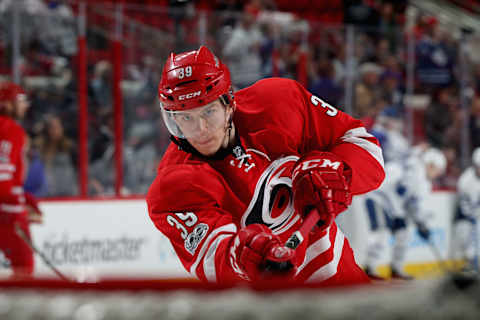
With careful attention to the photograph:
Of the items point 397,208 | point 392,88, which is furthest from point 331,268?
point 392,88

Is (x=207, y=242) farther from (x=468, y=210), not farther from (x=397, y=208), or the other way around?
(x=468, y=210)

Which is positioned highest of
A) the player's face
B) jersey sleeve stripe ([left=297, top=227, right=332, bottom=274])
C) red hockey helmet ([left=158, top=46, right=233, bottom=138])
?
red hockey helmet ([left=158, top=46, right=233, bottom=138])

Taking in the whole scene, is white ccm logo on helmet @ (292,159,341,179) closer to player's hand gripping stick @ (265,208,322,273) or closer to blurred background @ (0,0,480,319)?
player's hand gripping stick @ (265,208,322,273)

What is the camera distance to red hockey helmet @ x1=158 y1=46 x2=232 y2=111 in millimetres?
1444

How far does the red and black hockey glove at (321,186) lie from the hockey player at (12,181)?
2.71 m

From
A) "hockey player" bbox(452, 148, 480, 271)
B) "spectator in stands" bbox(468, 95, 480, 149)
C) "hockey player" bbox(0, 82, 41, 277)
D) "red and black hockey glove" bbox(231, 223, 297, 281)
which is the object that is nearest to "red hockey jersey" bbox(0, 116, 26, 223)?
"hockey player" bbox(0, 82, 41, 277)

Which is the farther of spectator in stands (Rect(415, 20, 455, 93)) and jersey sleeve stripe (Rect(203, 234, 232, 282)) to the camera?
spectator in stands (Rect(415, 20, 455, 93))

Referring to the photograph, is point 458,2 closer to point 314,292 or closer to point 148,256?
point 148,256

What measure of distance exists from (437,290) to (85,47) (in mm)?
4531

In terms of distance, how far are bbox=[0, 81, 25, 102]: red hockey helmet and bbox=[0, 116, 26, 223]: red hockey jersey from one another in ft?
0.42

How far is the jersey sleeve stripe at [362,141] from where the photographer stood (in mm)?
1665

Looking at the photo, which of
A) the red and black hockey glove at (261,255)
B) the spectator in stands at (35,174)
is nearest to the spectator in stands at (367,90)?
the spectator in stands at (35,174)

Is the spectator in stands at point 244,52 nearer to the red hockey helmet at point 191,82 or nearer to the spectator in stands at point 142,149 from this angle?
the spectator in stands at point 142,149

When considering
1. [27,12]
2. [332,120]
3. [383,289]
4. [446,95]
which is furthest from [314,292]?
[446,95]
